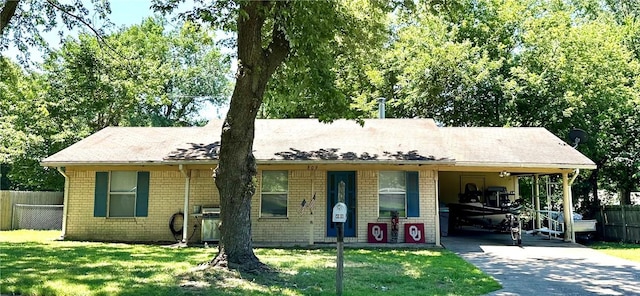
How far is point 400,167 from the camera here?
1366 cm

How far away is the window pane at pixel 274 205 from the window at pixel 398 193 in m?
2.71

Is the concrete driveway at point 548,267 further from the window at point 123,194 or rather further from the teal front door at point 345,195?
the window at point 123,194

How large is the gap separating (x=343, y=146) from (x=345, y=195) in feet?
4.60

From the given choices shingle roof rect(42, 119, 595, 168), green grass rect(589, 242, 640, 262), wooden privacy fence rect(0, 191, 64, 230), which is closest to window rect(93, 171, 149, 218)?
shingle roof rect(42, 119, 595, 168)

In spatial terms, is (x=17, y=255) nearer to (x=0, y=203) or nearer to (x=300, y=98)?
(x=300, y=98)

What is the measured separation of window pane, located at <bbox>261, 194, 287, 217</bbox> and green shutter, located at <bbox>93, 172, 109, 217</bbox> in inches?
188

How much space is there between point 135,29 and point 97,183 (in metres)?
18.5

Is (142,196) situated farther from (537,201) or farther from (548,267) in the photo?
(537,201)

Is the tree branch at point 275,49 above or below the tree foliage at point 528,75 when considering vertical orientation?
below

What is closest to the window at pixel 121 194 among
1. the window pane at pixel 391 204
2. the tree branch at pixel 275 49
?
the window pane at pixel 391 204

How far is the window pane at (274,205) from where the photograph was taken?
547 inches

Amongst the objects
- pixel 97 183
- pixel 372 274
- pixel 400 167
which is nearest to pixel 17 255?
pixel 97 183

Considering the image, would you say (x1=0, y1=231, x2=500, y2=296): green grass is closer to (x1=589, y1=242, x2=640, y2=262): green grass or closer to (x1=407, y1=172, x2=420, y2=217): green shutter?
(x1=407, y1=172, x2=420, y2=217): green shutter

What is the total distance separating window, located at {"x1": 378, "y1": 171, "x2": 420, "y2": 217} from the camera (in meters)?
13.6
